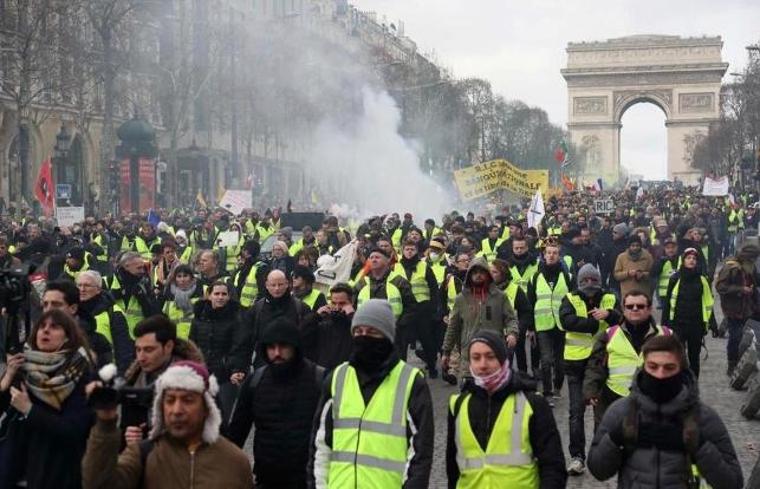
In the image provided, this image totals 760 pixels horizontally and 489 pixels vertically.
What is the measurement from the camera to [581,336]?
945cm

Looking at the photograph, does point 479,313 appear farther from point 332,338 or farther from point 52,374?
point 52,374

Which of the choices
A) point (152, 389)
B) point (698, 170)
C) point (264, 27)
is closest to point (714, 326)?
point (152, 389)

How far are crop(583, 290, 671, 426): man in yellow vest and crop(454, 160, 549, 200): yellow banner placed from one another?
826 inches

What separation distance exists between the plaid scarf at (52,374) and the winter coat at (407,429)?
0.94 m

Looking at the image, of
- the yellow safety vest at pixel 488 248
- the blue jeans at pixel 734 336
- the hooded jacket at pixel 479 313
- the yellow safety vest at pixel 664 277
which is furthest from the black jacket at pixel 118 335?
the yellow safety vest at pixel 488 248

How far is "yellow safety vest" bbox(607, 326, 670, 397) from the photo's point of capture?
760 cm

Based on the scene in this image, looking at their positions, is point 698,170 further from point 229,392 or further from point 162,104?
point 229,392

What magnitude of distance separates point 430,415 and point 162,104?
47.2 metres

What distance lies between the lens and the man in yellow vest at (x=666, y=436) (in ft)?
17.0

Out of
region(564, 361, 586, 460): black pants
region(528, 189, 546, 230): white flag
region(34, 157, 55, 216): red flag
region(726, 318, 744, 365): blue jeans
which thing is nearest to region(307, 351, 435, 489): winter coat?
region(564, 361, 586, 460): black pants

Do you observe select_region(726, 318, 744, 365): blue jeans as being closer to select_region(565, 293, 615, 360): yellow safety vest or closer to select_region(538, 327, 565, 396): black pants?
select_region(538, 327, 565, 396): black pants

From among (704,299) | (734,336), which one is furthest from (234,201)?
(704,299)

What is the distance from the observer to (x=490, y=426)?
5.36 meters

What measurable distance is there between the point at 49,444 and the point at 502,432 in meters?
1.71
